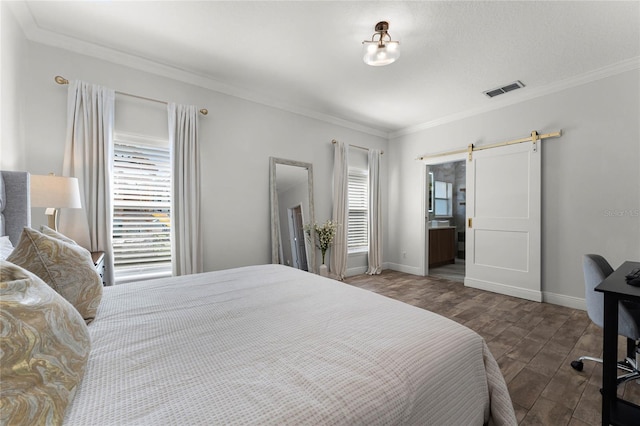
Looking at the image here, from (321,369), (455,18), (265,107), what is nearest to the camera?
(321,369)

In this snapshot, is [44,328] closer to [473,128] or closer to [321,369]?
[321,369]

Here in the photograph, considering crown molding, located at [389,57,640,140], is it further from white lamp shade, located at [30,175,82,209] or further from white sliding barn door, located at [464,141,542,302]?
white lamp shade, located at [30,175,82,209]

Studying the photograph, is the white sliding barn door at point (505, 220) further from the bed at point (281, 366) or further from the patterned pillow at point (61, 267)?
the patterned pillow at point (61, 267)

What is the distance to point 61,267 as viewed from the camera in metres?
1.15

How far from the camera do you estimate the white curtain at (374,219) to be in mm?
5094

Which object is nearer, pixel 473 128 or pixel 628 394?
pixel 628 394

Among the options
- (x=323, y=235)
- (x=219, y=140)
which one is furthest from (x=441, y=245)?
(x=219, y=140)

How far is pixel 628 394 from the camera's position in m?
1.75

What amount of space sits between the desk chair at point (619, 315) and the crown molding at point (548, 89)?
8.14ft

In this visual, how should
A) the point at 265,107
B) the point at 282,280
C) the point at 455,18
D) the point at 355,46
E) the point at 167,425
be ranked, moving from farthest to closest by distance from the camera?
the point at 265,107 → the point at 355,46 → the point at 455,18 → the point at 282,280 → the point at 167,425

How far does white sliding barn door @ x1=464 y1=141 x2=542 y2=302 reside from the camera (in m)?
3.62

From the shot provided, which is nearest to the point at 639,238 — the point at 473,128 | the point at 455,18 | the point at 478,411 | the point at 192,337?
the point at 473,128

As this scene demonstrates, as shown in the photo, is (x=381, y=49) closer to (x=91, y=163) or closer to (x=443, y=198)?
(x=91, y=163)

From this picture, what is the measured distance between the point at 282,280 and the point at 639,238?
390 cm
